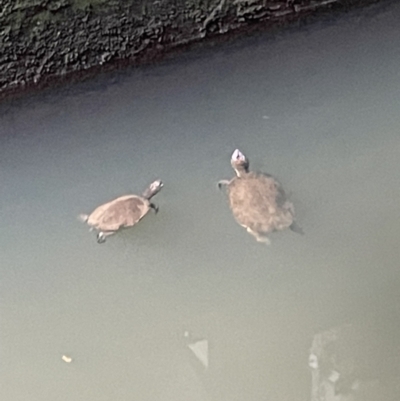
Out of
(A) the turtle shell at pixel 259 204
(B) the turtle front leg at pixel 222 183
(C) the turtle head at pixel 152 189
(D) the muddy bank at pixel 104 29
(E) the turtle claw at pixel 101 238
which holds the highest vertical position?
(D) the muddy bank at pixel 104 29

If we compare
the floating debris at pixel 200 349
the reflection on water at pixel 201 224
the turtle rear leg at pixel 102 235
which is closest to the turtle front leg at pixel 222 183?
the reflection on water at pixel 201 224

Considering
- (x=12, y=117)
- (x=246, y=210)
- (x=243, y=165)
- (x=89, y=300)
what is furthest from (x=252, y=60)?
(x=89, y=300)

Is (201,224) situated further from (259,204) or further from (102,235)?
(102,235)

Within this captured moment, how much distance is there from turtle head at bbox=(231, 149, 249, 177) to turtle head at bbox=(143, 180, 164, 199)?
22 centimetres

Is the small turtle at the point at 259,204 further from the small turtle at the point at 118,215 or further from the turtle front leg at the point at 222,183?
the small turtle at the point at 118,215

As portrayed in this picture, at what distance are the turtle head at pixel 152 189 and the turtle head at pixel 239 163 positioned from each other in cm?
22

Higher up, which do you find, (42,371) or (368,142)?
(368,142)

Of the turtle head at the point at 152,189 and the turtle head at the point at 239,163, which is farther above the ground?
the turtle head at the point at 152,189

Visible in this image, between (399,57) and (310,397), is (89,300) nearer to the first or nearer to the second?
(310,397)

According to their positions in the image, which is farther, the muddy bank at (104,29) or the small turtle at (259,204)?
the muddy bank at (104,29)

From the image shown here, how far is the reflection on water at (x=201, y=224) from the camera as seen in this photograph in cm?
194

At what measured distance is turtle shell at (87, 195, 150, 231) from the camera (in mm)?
1983

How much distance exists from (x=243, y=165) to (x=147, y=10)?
0.56m

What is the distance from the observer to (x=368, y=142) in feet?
7.07
